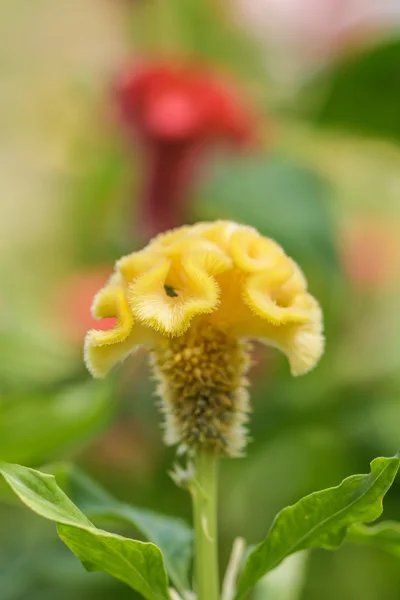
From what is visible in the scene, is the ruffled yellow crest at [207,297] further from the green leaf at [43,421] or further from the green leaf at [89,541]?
the green leaf at [43,421]

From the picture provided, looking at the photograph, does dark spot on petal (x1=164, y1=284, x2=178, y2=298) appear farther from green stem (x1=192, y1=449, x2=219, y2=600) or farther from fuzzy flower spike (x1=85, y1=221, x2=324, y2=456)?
green stem (x1=192, y1=449, x2=219, y2=600)

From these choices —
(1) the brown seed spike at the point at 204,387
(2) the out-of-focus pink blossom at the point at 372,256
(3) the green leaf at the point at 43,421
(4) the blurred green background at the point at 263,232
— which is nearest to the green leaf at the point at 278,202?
(4) the blurred green background at the point at 263,232

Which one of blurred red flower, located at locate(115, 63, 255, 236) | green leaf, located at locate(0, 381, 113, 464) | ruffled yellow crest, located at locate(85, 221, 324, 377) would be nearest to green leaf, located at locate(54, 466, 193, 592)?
green leaf, located at locate(0, 381, 113, 464)

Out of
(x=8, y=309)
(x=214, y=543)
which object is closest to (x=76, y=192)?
(x=8, y=309)

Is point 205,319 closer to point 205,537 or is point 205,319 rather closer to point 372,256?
point 205,537

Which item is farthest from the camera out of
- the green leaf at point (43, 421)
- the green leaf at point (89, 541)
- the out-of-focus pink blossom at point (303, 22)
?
the out-of-focus pink blossom at point (303, 22)

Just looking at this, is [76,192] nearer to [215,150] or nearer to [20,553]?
[215,150]

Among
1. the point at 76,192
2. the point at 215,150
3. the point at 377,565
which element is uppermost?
the point at 215,150
